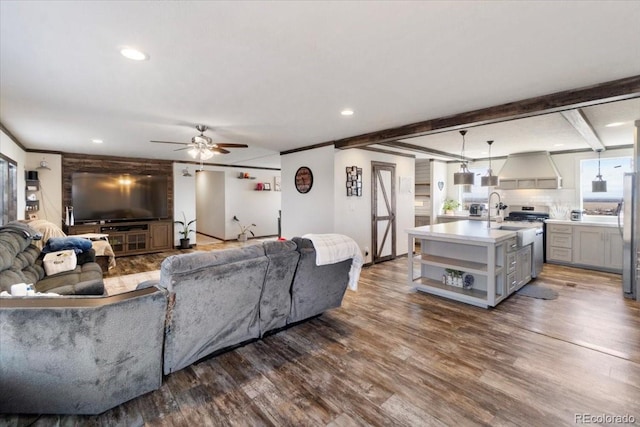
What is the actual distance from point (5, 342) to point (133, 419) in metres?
0.84

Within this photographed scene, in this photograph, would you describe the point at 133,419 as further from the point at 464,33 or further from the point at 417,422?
the point at 464,33

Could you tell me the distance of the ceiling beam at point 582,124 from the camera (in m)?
3.57

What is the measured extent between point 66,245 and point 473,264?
18.5 ft

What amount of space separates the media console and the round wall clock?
13.0ft

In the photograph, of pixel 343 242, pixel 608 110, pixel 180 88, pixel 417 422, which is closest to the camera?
pixel 417 422

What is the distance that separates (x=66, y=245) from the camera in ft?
13.6

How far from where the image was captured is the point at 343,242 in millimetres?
3090

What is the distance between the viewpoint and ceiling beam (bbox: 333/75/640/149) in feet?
8.63

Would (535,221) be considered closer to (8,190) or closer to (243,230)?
(243,230)

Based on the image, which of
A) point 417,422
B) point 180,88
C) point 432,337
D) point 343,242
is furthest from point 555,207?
point 180,88

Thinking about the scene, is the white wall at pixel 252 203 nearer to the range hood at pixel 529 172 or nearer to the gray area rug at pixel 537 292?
the range hood at pixel 529 172

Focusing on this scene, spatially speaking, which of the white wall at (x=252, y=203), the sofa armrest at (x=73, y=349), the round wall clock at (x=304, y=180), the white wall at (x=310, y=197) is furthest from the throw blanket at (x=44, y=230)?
the white wall at (x=252, y=203)

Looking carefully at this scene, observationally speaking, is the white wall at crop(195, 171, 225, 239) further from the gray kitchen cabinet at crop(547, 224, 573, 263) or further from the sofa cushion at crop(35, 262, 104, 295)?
the gray kitchen cabinet at crop(547, 224, 573, 263)

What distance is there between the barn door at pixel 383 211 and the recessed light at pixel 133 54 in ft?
14.8
